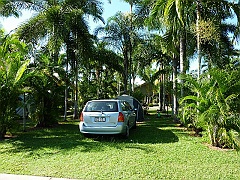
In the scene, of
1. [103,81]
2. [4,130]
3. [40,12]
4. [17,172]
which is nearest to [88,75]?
[103,81]

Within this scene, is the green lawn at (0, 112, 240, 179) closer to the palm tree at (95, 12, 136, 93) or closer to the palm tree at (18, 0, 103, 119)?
the palm tree at (18, 0, 103, 119)

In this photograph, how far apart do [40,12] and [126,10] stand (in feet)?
22.4

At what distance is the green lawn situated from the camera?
498 centimetres

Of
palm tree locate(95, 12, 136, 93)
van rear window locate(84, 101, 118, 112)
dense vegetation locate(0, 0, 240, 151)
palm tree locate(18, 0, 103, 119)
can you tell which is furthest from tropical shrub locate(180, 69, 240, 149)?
palm tree locate(95, 12, 136, 93)

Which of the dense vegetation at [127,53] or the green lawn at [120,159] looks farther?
the dense vegetation at [127,53]

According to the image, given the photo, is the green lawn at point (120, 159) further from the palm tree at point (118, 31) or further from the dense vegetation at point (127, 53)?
the palm tree at point (118, 31)

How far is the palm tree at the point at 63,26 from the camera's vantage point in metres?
13.7

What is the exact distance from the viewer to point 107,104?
28.0 ft

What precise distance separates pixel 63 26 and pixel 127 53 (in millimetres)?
6338

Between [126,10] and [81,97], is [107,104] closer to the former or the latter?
[126,10]

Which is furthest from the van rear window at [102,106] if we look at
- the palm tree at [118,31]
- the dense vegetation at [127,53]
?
the palm tree at [118,31]

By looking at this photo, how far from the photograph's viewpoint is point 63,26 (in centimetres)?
1373

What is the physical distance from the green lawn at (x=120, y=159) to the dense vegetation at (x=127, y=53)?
50.8 inches

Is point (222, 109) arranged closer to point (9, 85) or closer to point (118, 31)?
point (9, 85)
